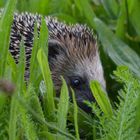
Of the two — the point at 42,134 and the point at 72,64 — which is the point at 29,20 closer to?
the point at 72,64

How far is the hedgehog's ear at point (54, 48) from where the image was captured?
139 inches

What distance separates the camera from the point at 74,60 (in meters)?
3.58

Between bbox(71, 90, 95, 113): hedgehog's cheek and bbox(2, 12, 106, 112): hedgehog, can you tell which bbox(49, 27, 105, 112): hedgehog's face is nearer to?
bbox(2, 12, 106, 112): hedgehog

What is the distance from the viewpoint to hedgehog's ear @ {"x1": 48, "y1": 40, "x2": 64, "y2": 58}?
11.6ft

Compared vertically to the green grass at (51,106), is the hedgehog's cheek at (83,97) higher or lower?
higher

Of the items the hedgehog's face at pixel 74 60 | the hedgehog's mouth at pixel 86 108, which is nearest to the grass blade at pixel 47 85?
the hedgehog's mouth at pixel 86 108

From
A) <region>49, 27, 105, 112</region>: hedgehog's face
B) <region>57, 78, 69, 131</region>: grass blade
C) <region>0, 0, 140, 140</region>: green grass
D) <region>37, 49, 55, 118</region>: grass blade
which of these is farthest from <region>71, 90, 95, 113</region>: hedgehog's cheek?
<region>57, 78, 69, 131</region>: grass blade

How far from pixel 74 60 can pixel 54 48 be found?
0.18 meters

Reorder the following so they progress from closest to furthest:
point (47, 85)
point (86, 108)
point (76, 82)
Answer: point (47, 85) → point (86, 108) → point (76, 82)

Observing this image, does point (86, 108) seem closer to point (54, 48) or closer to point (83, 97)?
point (83, 97)

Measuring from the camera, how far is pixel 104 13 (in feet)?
14.5

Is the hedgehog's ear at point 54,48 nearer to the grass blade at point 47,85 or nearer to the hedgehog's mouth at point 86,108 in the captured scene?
the hedgehog's mouth at point 86,108

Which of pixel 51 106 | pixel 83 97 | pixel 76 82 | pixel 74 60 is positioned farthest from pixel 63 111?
pixel 74 60

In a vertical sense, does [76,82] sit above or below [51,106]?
above
